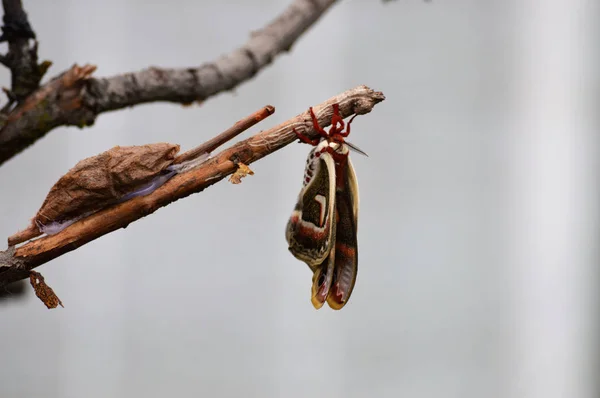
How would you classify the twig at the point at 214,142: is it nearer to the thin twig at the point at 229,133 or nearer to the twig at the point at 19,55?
the thin twig at the point at 229,133

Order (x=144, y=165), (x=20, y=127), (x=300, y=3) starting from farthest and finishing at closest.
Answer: (x=300, y=3), (x=20, y=127), (x=144, y=165)

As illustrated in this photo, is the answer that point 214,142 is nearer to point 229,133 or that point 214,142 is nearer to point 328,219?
point 229,133

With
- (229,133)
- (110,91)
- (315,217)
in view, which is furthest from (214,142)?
(110,91)

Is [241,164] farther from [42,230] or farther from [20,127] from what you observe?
[20,127]

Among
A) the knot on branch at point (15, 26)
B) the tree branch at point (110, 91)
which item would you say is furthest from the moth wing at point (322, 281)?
the knot on branch at point (15, 26)

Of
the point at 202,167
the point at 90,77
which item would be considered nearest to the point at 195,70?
the point at 90,77

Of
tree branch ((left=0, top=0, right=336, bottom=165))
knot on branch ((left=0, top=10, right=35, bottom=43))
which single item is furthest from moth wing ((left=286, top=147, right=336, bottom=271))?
knot on branch ((left=0, top=10, right=35, bottom=43))
